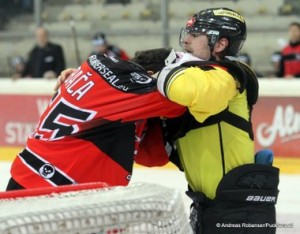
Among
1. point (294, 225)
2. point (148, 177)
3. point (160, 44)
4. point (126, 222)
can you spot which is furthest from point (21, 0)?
point (126, 222)

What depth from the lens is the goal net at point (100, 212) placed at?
1174 mm

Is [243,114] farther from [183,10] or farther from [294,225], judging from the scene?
[183,10]

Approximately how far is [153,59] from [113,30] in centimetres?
712

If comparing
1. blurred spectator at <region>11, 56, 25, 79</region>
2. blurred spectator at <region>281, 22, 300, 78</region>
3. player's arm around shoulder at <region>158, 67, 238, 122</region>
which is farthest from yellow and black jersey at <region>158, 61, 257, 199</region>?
blurred spectator at <region>11, 56, 25, 79</region>

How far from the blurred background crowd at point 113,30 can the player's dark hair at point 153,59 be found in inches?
211

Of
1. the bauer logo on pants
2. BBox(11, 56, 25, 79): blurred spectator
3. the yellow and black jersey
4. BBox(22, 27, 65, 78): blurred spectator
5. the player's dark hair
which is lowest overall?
BBox(11, 56, 25, 79): blurred spectator

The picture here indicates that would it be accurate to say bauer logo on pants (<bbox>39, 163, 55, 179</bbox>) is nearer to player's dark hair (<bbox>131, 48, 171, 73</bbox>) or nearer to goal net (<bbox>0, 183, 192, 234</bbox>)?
player's dark hair (<bbox>131, 48, 171, 73</bbox>)

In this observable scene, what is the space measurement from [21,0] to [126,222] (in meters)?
9.00

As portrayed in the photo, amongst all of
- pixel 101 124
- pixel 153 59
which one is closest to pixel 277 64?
pixel 153 59

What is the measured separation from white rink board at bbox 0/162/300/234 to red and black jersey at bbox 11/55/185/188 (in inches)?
64.2

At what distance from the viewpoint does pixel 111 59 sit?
7.45 feet

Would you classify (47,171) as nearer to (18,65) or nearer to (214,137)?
(214,137)

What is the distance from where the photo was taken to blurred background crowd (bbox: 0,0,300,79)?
8.67 m

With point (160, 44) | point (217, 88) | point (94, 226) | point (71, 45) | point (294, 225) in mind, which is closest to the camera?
point (94, 226)
